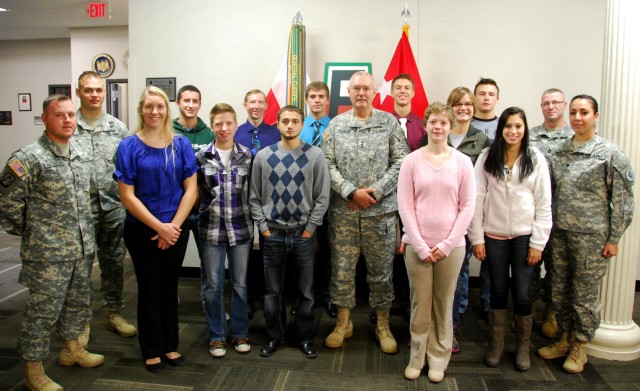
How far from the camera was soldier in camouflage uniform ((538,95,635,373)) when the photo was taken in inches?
97.0

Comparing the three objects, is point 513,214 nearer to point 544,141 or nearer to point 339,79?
point 544,141

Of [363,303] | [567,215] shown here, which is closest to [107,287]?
[363,303]

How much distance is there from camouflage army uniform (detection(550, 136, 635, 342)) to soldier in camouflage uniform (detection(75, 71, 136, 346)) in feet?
8.46

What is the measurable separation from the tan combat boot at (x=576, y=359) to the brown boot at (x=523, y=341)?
0.20 meters

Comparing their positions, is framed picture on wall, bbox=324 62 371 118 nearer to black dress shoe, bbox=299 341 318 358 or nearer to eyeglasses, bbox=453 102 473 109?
eyeglasses, bbox=453 102 473 109

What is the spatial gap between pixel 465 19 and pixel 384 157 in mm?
1942

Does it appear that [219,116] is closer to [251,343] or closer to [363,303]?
[251,343]

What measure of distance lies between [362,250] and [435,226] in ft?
2.01

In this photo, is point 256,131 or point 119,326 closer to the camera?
point 119,326

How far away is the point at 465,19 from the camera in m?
3.97

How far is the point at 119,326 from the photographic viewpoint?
3.04 metres

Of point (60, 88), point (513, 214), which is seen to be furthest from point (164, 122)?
point (60, 88)

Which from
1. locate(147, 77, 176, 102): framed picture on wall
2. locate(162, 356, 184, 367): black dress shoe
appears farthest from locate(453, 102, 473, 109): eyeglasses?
locate(147, 77, 176, 102): framed picture on wall

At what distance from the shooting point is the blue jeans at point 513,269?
2482mm
